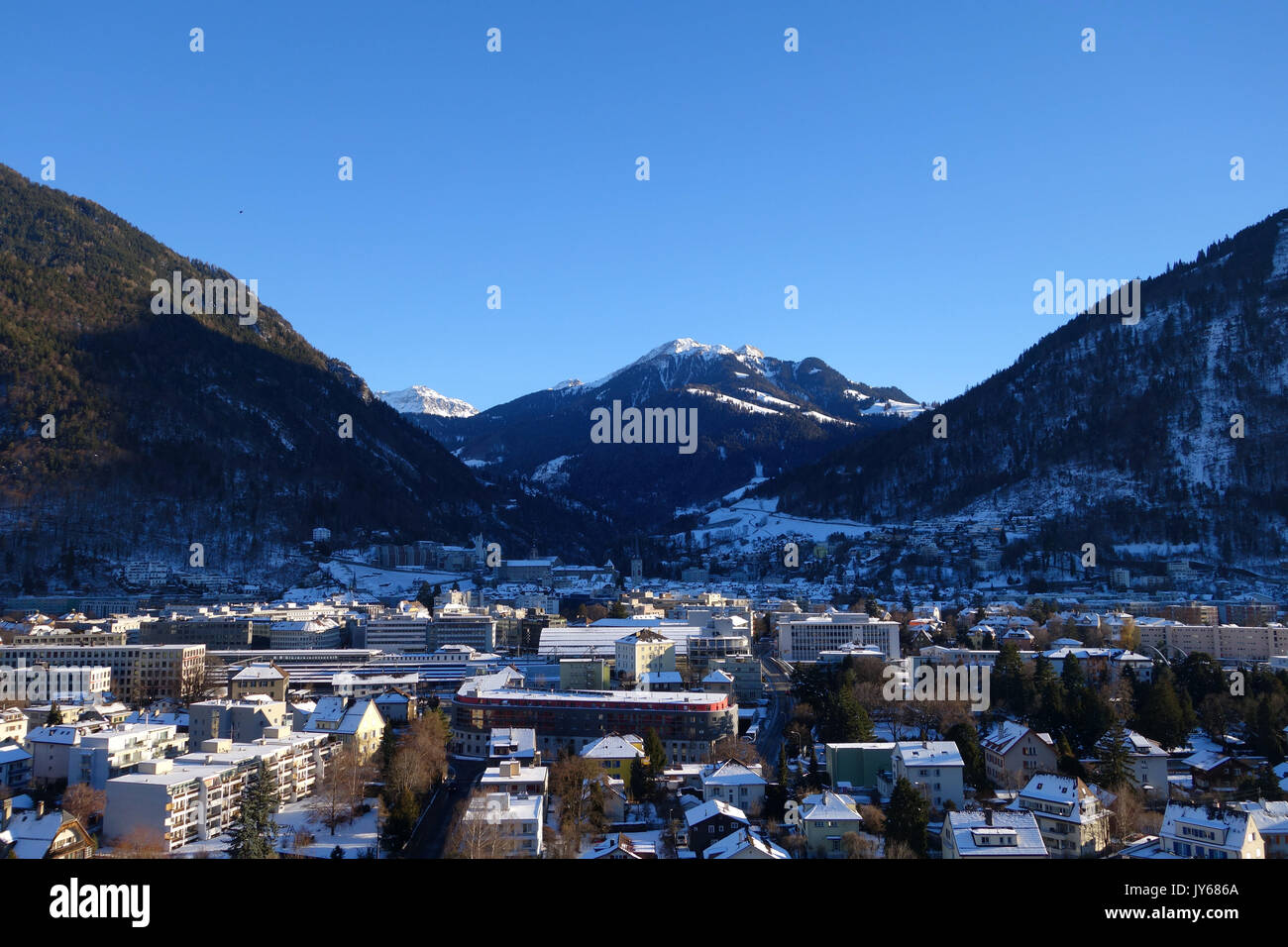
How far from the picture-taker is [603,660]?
126 feet

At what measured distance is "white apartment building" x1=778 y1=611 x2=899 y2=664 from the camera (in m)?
44.4

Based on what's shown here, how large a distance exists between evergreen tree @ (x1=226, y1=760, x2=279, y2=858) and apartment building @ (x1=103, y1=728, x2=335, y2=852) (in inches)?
14.7

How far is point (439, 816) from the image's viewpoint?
2103 cm

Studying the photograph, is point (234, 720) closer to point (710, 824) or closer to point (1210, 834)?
point (710, 824)

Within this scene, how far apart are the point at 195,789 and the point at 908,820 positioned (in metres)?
13.5

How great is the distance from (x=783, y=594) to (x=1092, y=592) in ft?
62.9

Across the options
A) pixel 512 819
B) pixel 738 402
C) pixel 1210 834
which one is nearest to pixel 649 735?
pixel 512 819

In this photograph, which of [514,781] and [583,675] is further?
[583,675]

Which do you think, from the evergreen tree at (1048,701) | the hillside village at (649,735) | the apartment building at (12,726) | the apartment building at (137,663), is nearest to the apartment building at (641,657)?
the hillside village at (649,735)

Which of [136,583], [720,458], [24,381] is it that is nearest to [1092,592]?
[136,583]

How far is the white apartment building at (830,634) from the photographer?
44375mm
